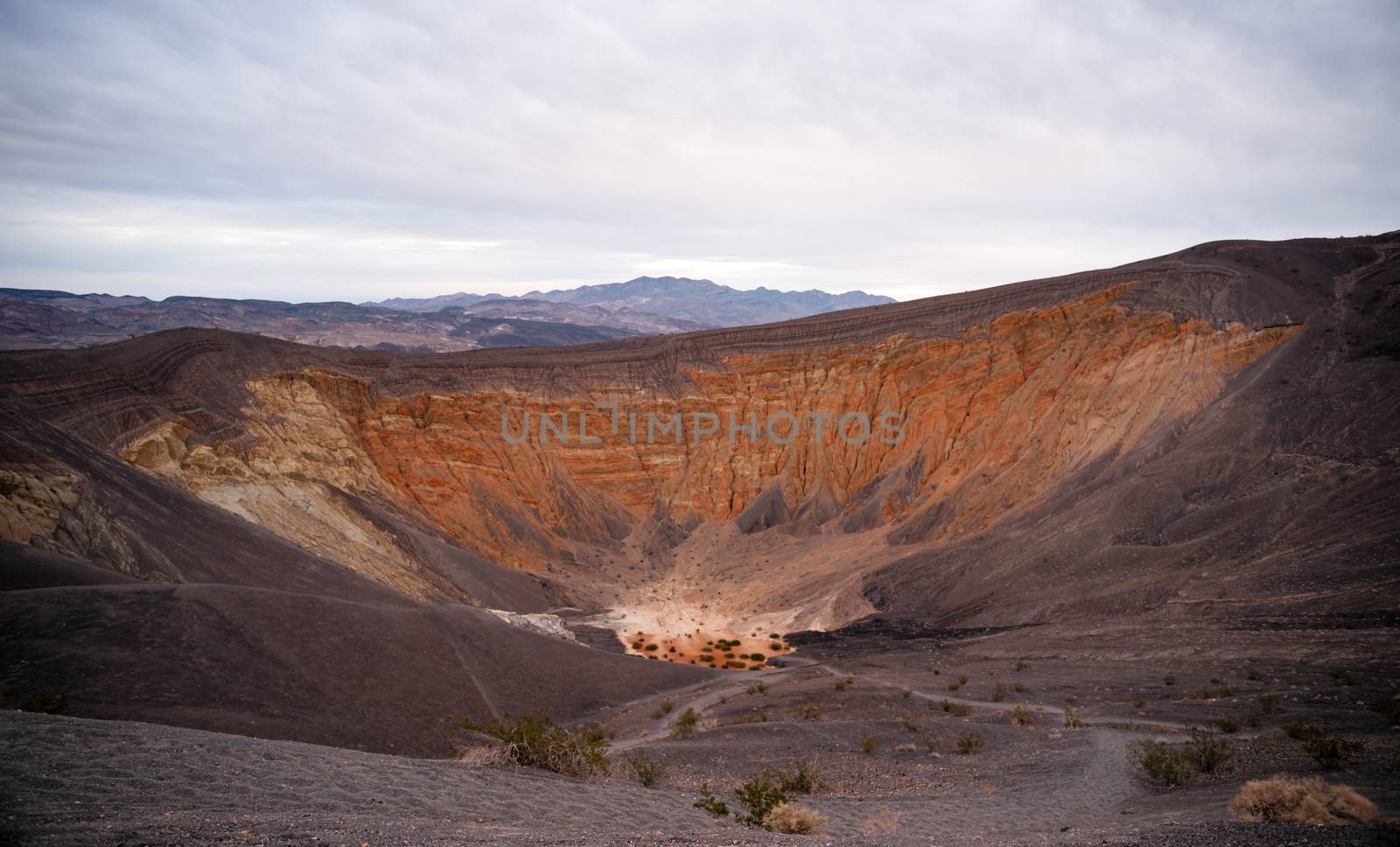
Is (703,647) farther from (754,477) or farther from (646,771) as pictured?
(646,771)

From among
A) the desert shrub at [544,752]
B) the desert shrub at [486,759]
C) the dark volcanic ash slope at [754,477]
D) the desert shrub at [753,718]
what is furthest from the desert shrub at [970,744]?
the dark volcanic ash slope at [754,477]

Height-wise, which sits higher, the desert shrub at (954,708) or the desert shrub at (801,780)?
the desert shrub at (801,780)

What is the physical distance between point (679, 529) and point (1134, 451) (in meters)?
24.0

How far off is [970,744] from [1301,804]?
8099 mm

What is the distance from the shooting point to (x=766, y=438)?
50.1 meters

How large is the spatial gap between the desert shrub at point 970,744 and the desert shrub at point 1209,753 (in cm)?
388

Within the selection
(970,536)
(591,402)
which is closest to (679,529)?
(591,402)

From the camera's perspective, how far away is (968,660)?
1026 inches

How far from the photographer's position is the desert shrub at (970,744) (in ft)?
54.0

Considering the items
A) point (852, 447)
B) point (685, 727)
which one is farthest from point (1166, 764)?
point (852, 447)

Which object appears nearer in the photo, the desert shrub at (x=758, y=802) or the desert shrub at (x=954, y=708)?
the desert shrub at (x=758, y=802)

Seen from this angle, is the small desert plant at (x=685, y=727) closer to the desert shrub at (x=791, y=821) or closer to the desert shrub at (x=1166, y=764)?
the desert shrub at (x=791, y=821)

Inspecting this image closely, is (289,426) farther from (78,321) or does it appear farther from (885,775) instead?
(78,321)

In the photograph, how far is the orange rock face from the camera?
37062 millimetres
